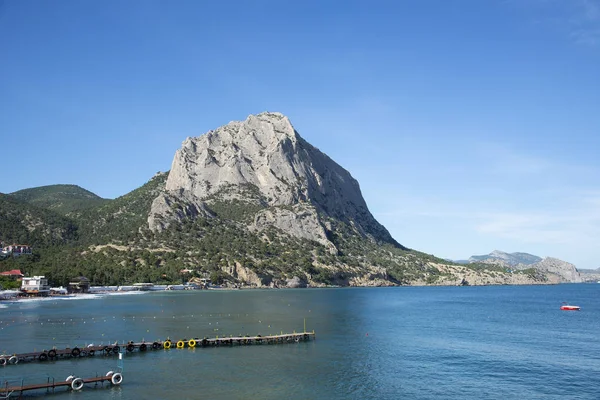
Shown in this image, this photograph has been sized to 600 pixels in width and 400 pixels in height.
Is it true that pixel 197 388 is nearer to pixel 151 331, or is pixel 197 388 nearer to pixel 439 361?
pixel 439 361

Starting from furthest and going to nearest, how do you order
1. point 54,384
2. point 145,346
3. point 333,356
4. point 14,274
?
point 14,274 < point 145,346 < point 333,356 < point 54,384

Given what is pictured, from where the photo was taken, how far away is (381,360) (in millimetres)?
67188

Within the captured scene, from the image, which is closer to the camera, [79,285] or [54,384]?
[54,384]

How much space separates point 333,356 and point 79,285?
487ft

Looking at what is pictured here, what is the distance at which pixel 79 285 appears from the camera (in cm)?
18650

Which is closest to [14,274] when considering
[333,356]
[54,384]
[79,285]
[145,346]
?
[79,285]

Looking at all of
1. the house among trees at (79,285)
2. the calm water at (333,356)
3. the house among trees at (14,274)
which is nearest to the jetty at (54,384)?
the calm water at (333,356)

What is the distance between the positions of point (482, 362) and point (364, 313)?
62494mm

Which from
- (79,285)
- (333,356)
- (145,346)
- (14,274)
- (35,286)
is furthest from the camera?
(79,285)

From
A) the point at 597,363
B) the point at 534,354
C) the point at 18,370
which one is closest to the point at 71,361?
the point at 18,370

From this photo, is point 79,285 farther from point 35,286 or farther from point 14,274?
point 35,286

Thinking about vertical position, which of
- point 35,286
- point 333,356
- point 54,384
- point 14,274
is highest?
point 14,274

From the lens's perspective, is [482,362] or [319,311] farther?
[319,311]

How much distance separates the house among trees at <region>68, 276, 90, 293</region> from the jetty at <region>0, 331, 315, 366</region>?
125 metres
